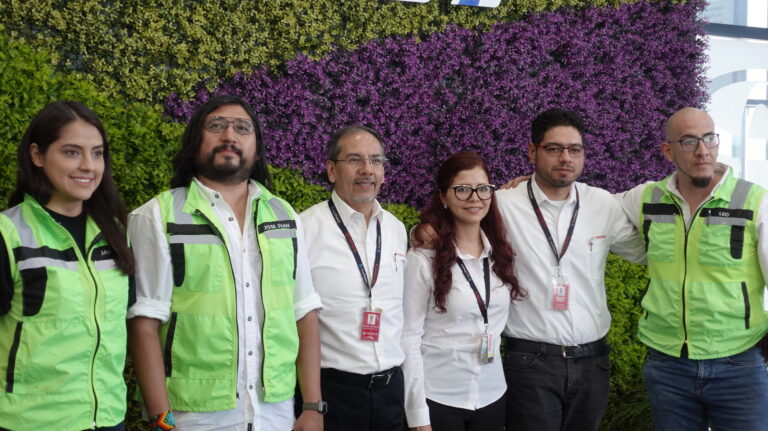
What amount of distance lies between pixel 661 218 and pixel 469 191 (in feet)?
2.98

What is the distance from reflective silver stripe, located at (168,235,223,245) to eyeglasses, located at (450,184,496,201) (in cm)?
114

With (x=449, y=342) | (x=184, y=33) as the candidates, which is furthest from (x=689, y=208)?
(x=184, y=33)

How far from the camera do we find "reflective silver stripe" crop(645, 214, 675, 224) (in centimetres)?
318

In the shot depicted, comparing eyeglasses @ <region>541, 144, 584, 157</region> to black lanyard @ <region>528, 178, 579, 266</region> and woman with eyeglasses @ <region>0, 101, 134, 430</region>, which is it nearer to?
black lanyard @ <region>528, 178, 579, 266</region>

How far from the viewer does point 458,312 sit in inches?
118

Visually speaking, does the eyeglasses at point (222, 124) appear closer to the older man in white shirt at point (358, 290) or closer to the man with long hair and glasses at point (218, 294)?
the man with long hair and glasses at point (218, 294)

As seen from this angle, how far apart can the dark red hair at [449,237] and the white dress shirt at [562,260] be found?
0.08 m

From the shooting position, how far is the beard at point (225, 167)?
8.35ft

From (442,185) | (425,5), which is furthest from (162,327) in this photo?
(425,5)

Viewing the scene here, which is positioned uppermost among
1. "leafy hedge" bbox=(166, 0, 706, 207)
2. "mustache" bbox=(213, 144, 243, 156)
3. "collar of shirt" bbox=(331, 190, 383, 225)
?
"leafy hedge" bbox=(166, 0, 706, 207)

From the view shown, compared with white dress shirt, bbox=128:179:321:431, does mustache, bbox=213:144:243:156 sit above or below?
above

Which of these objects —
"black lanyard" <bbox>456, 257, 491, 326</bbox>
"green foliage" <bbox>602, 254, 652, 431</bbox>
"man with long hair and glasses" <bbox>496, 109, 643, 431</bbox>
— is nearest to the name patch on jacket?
"black lanyard" <bbox>456, 257, 491, 326</bbox>

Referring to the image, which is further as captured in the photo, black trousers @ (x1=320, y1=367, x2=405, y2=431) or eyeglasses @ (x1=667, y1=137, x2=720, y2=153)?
eyeglasses @ (x1=667, y1=137, x2=720, y2=153)

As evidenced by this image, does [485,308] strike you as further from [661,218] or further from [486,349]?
[661,218]
